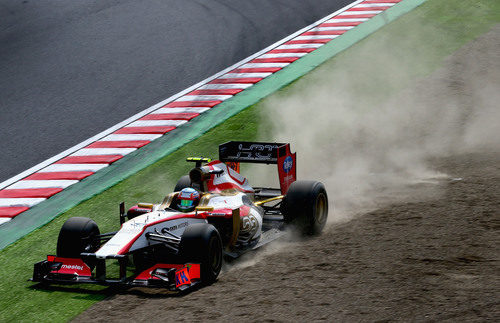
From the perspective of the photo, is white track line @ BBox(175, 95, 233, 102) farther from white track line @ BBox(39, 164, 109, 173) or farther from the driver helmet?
the driver helmet

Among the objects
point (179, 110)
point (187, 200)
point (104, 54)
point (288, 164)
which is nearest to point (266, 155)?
point (288, 164)

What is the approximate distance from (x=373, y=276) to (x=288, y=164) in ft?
10.6

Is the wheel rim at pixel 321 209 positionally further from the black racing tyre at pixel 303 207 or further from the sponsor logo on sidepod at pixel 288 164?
the sponsor logo on sidepod at pixel 288 164

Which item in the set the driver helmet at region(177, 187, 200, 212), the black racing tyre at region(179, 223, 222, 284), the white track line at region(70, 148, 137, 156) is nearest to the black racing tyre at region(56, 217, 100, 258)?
the driver helmet at region(177, 187, 200, 212)

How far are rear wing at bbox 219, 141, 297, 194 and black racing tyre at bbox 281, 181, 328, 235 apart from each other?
2.01 ft

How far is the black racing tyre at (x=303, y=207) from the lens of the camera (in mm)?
10430

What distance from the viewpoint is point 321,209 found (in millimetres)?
10938

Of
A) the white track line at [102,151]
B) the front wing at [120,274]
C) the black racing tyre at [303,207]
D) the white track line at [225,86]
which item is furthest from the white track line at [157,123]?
the front wing at [120,274]

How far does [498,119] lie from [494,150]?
1.85 metres

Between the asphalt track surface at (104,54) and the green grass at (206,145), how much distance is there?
2219 millimetres

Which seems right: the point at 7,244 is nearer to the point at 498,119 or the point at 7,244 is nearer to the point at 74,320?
the point at 74,320

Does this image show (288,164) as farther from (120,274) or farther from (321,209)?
(120,274)

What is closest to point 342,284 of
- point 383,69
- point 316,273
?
point 316,273

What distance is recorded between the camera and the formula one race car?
876cm
